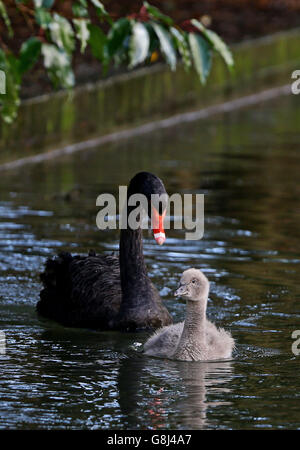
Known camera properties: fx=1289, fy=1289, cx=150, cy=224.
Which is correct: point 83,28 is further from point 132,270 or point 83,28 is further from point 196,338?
point 132,270

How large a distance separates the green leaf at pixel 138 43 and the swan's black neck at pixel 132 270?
9.17 feet

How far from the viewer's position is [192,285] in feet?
22.0

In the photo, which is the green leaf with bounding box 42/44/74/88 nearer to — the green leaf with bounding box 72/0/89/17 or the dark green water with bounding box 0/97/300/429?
the green leaf with bounding box 72/0/89/17

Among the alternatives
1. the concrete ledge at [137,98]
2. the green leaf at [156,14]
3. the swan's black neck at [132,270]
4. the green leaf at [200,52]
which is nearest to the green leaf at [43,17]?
the green leaf at [156,14]

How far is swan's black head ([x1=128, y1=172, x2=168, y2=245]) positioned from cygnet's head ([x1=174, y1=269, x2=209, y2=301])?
0.41m

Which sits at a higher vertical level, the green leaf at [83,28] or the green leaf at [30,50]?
the green leaf at [83,28]

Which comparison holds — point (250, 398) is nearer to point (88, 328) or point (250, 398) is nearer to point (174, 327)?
point (174, 327)

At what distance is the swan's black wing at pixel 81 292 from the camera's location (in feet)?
25.2

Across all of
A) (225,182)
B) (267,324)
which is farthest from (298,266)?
(225,182)

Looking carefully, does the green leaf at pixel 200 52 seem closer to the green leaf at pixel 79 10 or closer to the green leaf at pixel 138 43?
the green leaf at pixel 138 43

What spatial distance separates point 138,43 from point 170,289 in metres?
3.87

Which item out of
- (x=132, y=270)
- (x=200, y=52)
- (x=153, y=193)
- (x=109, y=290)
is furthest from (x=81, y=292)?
(x=200, y=52)

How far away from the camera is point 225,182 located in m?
13.1

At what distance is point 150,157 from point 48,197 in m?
2.85
